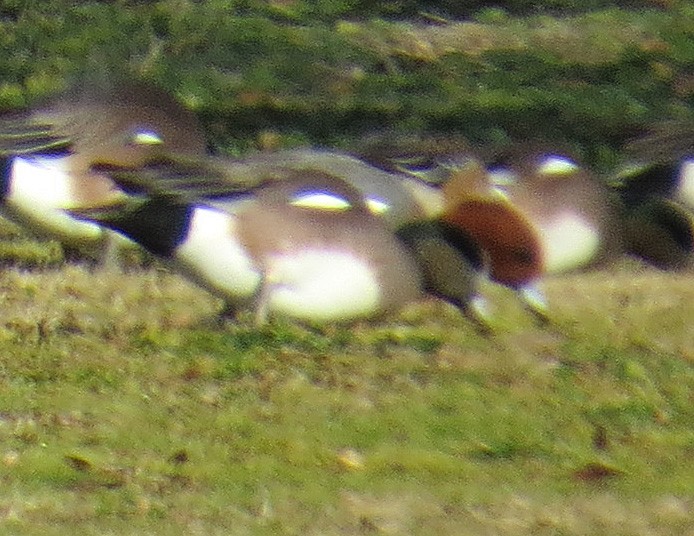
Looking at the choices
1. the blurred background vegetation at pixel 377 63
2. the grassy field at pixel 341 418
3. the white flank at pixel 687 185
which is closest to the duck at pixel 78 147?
the grassy field at pixel 341 418

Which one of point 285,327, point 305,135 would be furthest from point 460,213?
point 305,135

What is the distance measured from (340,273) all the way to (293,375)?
1.86 feet

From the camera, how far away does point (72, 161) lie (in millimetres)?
7684

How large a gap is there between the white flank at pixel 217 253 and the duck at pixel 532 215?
82cm

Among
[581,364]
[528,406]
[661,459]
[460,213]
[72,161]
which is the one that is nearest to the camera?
[661,459]

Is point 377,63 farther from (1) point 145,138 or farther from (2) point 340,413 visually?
(2) point 340,413

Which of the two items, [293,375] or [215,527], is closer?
[215,527]

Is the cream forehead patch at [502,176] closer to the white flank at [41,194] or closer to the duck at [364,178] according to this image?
the duck at [364,178]

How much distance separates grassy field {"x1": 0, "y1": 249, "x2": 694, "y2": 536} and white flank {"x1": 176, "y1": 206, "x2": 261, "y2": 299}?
180 mm

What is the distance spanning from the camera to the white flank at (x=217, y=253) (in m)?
6.23

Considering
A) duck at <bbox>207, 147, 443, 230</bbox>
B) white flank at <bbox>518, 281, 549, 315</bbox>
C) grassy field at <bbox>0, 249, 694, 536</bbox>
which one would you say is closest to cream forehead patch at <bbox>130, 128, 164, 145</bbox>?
duck at <bbox>207, 147, 443, 230</bbox>

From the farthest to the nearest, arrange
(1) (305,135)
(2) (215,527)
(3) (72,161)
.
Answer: (1) (305,135) < (3) (72,161) < (2) (215,527)

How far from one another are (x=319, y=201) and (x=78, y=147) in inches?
72.4

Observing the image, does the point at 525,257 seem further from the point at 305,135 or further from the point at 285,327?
the point at 305,135
